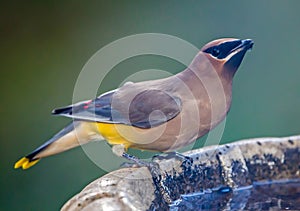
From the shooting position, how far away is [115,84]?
3203 mm

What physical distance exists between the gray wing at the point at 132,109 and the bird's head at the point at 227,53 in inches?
5.4

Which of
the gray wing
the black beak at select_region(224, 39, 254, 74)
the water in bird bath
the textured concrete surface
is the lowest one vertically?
the water in bird bath

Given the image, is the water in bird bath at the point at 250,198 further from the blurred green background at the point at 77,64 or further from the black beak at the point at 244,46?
the blurred green background at the point at 77,64

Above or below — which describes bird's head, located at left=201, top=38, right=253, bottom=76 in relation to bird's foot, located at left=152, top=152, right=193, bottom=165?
above

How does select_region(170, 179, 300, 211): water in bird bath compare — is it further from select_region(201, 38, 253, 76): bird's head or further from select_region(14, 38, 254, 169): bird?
select_region(201, 38, 253, 76): bird's head

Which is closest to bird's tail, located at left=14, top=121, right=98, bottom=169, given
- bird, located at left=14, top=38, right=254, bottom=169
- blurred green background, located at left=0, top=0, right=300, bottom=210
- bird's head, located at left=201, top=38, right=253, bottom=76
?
bird, located at left=14, top=38, right=254, bottom=169

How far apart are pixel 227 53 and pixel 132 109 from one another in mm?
290

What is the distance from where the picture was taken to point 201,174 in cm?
135

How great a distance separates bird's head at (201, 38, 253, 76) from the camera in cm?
141

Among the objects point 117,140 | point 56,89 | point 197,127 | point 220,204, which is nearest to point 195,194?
point 220,204

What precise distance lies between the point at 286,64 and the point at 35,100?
4.87 ft

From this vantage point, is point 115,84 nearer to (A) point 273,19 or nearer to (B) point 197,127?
(A) point 273,19

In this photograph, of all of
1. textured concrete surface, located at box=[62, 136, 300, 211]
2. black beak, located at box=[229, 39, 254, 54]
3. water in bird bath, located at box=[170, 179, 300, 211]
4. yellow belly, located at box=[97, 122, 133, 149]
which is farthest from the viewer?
yellow belly, located at box=[97, 122, 133, 149]


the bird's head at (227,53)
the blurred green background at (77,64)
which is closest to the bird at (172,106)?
the bird's head at (227,53)
